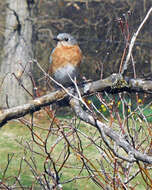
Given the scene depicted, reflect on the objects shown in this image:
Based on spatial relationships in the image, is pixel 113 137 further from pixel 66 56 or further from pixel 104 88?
pixel 66 56

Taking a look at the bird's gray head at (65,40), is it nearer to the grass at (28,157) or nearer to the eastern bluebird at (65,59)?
the eastern bluebird at (65,59)

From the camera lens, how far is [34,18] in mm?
10625

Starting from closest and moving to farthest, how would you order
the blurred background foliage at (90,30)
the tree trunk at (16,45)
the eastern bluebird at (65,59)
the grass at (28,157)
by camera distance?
the eastern bluebird at (65,59), the grass at (28,157), the tree trunk at (16,45), the blurred background foliage at (90,30)

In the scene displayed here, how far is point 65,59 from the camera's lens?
A: 5188mm

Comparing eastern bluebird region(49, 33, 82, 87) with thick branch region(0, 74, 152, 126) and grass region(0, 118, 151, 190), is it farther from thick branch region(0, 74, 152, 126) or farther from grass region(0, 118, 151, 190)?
thick branch region(0, 74, 152, 126)

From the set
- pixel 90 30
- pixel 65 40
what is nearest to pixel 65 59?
pixel 65 40

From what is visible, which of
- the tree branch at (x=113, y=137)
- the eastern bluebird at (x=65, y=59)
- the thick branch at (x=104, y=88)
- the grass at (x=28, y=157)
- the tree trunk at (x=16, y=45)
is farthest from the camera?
the tree trunk at (x=16, y=45)

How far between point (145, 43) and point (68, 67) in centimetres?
1029

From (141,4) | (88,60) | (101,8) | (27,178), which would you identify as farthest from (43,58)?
(27,178)

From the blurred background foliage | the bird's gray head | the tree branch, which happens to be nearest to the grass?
the bird's gray head

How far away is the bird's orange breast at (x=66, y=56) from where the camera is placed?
5.18 meters

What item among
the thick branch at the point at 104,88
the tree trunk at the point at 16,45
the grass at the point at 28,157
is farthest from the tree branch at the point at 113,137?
the tree trunk at the point at 16,45

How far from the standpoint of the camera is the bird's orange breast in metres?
5.18

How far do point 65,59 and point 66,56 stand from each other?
4 centimetres
